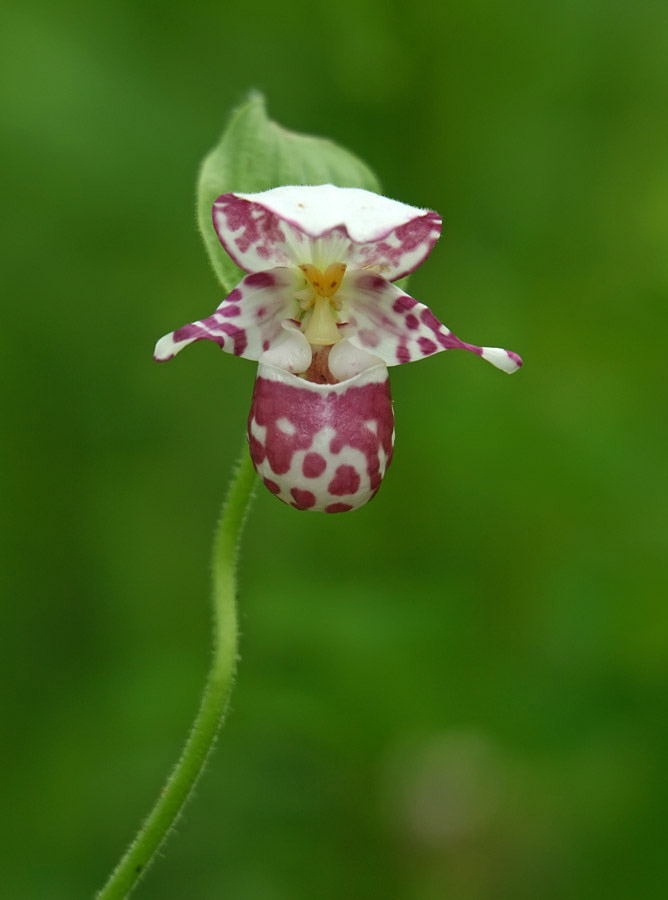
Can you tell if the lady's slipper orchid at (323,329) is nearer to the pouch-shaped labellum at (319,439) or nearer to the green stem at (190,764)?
the pouch-shaped labellum at (319,439)

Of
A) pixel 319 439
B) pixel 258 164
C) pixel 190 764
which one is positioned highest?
pixel 258 164

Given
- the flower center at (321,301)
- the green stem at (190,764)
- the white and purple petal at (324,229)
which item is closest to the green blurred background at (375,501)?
the green stem at (190,764)

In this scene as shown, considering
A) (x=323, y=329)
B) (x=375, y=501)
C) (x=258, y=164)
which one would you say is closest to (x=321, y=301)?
(x=323, y=329)

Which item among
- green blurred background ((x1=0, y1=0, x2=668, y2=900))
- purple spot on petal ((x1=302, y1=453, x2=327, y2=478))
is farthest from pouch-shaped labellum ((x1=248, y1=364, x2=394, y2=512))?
green blurred background ((x1=0, y1=0, x2=668, y2=900))

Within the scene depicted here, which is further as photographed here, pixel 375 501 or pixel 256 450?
pixel 375 501

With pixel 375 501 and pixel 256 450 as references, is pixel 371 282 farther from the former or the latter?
pixel 375 501

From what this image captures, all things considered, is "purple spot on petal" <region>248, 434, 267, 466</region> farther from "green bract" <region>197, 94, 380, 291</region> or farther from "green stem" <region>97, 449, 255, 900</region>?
"green bract" <region>197, 94, 380, 291</region>

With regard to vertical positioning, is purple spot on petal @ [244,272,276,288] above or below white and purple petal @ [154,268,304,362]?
above

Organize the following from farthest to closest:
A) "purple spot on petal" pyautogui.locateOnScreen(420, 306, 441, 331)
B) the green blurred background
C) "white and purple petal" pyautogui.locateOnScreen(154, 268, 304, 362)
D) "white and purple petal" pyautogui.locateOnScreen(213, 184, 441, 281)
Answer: the green blurred background, "purple spot on petal" pyautogui.locateOnScreen(420, 306, 441, 331), "white and purple petal" pyautogui.locateOnScreen(154, 268, 304, 362), "white and purple petal" pyautogui.locateOnScreen(213, 184, 441, 281)
